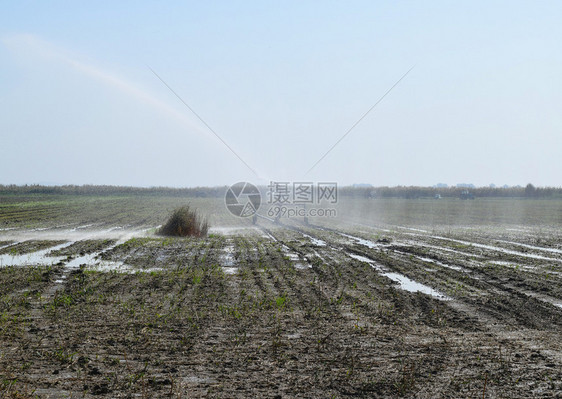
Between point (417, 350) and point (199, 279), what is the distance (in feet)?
18.5

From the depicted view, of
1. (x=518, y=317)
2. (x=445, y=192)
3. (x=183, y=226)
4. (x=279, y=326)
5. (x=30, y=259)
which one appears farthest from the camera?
(x=445, y=192)

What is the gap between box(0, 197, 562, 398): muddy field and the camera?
16.2 feet

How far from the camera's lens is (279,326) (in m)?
6.98

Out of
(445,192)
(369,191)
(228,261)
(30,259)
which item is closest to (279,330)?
(228,261)

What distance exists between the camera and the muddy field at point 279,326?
16.2 feet

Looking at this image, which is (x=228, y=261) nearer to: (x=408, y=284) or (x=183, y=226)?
(x=408, y=284)

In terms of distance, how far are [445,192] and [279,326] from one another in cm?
8038

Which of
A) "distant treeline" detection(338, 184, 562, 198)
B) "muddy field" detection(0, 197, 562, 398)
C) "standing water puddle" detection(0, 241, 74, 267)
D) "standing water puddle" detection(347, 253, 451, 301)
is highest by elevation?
"distant treeline" detection(338, 184, 562, 198)

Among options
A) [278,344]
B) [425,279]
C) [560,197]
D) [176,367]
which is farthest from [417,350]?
[560,197]

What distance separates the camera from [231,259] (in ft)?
45.5

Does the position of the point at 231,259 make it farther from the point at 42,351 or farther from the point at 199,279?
the point at 42,351
